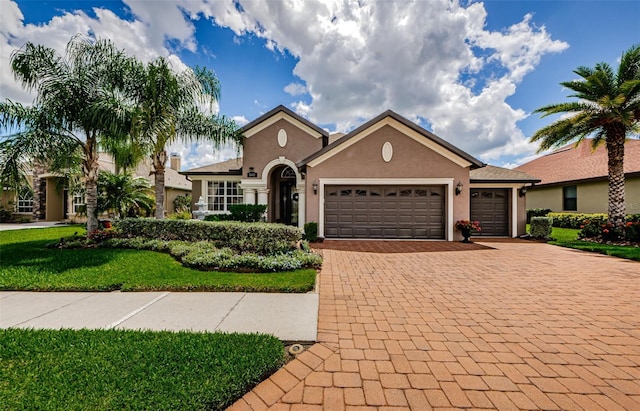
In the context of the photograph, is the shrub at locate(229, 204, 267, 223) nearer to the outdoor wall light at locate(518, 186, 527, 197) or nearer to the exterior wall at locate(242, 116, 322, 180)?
the exterior wall at locate(242, 116, 322, 180)

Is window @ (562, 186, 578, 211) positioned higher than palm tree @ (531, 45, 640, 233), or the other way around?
palm tree @ (531, 45, 640, 233)

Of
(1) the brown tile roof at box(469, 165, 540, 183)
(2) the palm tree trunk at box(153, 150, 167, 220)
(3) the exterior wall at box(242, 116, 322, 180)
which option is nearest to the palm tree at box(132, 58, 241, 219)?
(2) the palm tree trunk at box(153, 150, 167, 220)

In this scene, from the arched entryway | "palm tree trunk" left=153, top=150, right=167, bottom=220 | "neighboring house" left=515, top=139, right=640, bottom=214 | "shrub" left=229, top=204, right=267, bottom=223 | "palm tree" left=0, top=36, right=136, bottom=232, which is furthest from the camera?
"neighboring house" left=515, top=139, right=640, bottom=214

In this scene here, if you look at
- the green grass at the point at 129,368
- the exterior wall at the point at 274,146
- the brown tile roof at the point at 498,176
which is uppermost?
the exterior wall at the point at 274,146

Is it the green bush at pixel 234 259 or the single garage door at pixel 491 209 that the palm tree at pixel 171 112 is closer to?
the green bush at pixel 234 259

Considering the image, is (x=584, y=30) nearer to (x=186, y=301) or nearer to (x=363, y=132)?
(x=363, y=132)

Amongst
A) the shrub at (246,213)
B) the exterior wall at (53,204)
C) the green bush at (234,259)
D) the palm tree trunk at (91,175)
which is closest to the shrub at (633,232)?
the green bush at (234,259)

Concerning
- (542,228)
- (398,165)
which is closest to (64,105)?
(398,165)

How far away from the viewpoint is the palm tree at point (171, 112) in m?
9.16

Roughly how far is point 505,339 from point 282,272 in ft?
15.0

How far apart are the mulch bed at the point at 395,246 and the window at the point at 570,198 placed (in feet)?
44.7

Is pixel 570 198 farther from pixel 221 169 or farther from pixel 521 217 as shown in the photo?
pixel 221 169

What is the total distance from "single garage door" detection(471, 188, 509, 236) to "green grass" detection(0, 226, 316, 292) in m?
11.6

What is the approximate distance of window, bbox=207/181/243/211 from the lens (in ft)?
→ 51.5
